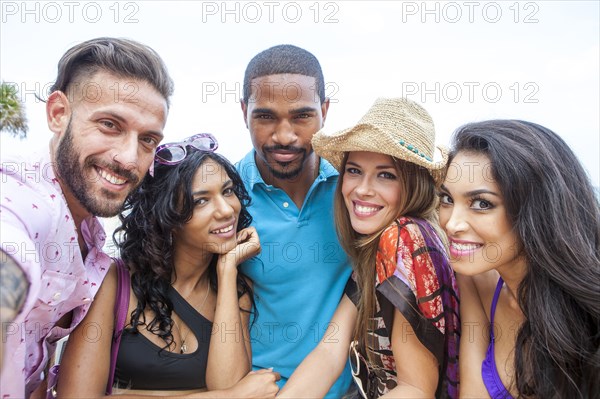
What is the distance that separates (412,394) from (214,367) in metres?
1.14

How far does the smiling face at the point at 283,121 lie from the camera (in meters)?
3.18

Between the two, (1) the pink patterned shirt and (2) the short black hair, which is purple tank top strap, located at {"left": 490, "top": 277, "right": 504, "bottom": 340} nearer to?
(2) the short black hair

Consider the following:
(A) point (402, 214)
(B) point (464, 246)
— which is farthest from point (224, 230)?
(B) point (464, 246)

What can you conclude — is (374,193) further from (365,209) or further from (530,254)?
(530,254)

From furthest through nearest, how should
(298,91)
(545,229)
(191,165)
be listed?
(298,91)
(191,165)
(545,229)

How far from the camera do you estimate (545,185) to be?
6.76 ft

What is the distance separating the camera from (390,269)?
221 cm

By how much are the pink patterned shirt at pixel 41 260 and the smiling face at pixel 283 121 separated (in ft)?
4.16

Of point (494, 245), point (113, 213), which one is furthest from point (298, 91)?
point (494, 245)

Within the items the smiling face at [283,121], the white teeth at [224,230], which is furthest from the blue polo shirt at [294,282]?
the white teeth at [224,230]

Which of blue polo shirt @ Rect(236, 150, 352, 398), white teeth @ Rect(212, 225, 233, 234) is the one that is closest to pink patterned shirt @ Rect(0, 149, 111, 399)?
white teeth @ Rect(212, 225, 233, 234)

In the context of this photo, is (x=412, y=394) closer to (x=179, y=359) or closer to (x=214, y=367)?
(x=214, y=367)

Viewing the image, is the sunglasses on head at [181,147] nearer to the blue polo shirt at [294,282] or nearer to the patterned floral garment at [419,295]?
the blue polo shirt at [294,282]

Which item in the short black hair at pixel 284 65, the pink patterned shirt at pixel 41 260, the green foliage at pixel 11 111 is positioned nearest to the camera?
the pink patterned shirt at pixel 41 260
